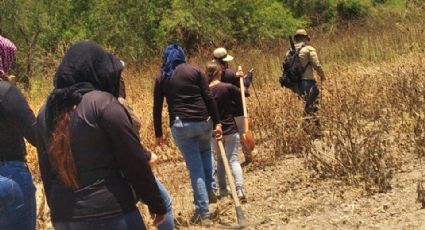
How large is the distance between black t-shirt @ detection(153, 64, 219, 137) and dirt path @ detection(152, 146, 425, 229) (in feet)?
3.10

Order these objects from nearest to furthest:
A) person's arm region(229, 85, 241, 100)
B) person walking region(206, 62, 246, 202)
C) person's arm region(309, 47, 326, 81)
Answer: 1. person walking region(206, 62, 246, 202)
2. person's arm region(229, 85, 241, 100)
3. person's arm region(309, 47, 326, 81)

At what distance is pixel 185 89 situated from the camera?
5.77m

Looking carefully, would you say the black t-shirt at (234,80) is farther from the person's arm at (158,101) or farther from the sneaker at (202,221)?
the sneaker at (202,221)

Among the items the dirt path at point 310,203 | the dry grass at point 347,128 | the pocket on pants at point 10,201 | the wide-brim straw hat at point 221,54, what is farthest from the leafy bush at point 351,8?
the pocket on pants at point 10,201

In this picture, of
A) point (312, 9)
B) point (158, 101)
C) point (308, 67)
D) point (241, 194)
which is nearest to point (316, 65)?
point (308, 67)

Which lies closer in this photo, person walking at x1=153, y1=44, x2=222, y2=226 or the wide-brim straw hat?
person walking at x1=153, y1=44, x2=222, y2=226

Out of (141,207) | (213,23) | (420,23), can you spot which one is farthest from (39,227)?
(213,23)

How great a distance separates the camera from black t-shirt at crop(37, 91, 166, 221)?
9.27ft

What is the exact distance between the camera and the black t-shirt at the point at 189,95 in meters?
5.74

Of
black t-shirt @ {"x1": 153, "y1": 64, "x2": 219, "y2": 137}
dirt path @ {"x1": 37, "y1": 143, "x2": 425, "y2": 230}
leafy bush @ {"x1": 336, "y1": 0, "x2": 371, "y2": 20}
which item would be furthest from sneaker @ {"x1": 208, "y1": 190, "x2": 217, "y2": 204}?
leafy bush @ {"x1": 336, "y1": 0, "x2": 371, "y2": 20}

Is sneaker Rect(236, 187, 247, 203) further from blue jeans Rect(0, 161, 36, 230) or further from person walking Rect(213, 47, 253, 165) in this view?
blue jeans Rect(0, 161, 36, 230)

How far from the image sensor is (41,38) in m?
28.5

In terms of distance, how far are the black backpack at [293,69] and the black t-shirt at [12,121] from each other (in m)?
5.67

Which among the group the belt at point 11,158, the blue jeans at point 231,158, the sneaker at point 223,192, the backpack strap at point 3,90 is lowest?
the sneaker at point 223,192
